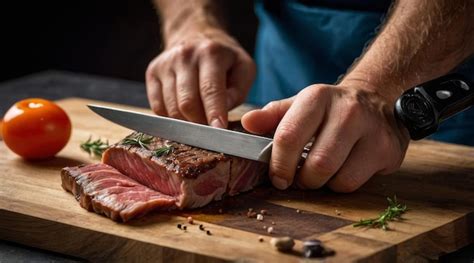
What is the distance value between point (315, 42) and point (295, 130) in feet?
4.91

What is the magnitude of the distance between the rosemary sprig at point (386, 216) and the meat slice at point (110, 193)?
623 mm

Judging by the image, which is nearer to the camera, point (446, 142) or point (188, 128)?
point (188, 128)

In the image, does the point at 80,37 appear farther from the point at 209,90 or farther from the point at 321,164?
the point at 321,164

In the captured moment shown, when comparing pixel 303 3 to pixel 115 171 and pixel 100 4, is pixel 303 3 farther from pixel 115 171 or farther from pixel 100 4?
→ pixel 100 4

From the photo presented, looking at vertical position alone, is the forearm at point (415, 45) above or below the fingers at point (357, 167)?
above

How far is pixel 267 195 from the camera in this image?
9.84 ft

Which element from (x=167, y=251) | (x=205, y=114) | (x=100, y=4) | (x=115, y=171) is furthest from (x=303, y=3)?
(x=100, y=4)

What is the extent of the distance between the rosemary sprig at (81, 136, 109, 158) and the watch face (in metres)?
1.21

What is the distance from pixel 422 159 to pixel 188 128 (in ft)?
3.35

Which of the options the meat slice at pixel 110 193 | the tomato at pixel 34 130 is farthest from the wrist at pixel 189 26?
the meat slice at pixel 110 193

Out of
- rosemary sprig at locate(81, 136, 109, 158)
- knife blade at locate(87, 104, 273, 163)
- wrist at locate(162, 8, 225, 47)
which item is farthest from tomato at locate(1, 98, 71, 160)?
wrist at locate(162, 8, 225, 47)

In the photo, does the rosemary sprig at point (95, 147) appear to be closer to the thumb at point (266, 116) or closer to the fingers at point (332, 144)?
the thumb at point (266, 116)

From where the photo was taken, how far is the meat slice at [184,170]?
2832 millimetres

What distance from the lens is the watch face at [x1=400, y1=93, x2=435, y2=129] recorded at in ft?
9.68
